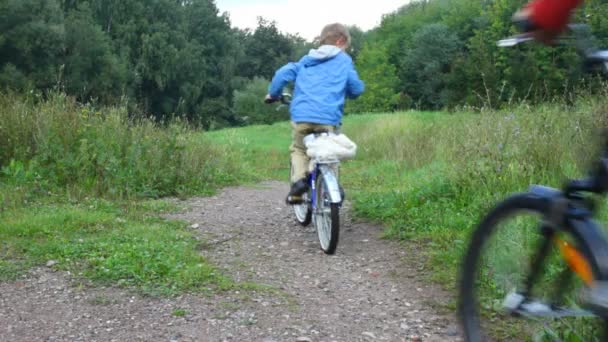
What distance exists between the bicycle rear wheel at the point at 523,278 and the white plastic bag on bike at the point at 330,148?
2.85m

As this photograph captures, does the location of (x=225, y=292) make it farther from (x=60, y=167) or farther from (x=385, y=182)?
(x=385, y=182)

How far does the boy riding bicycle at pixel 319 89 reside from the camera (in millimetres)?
6176

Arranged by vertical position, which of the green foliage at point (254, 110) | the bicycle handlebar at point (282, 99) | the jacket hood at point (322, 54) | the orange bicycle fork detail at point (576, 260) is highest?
the jacket hood at point (322, 54)

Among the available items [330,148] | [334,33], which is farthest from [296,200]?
[334,33]

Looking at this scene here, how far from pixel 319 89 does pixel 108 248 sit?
7.49 ft

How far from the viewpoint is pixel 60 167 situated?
797cm

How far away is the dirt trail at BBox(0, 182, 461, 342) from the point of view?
384 centimetres

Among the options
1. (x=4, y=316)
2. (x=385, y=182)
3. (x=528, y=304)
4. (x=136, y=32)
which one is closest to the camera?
(x=528, y=304)

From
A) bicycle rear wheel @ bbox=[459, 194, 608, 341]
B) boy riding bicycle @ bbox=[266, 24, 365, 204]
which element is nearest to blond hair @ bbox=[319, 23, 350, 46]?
boy riding bicycle @ bbox=[266, 24, 365, 204]

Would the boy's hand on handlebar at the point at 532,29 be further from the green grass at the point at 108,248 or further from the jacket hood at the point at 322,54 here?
the jacket hood at the point at 322,54

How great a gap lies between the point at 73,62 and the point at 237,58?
32566mm

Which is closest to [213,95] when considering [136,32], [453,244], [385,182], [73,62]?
[136,32]

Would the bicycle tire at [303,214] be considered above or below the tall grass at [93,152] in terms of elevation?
below

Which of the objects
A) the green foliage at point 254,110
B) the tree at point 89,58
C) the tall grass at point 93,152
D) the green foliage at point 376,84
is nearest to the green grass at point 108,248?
the tall grass at point 93,152
